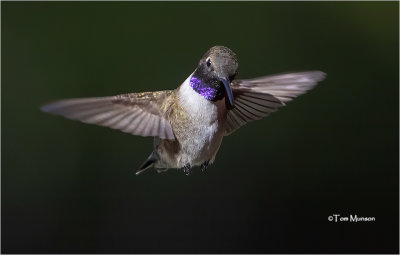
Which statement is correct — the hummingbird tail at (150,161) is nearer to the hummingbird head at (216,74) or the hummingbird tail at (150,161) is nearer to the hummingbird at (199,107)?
the hummingbird at (199,107)

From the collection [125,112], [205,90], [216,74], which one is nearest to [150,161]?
[125,112]

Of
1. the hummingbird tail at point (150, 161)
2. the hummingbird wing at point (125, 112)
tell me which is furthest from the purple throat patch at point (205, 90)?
the hummingbird tail at point (150, 161)

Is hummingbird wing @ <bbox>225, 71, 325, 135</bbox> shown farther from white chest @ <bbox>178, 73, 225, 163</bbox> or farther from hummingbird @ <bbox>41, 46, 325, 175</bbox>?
white chest @ <bbox>178, 73, 225, 163</bbox>

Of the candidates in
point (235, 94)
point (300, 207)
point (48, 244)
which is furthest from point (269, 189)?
point (235, 94)

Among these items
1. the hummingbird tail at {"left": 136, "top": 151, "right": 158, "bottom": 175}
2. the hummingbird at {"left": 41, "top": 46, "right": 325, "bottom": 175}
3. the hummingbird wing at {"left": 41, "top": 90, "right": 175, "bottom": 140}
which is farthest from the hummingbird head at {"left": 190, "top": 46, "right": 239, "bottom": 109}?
the hummingbird tail at {"left": 136, "top": 151, "right": 158, "bottom": 175}

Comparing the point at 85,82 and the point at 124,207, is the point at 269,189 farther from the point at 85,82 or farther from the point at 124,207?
the point at 85,82

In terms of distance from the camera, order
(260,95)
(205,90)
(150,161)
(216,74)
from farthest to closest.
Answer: (150,161) < (260,95) < (205,90) < (216,74)

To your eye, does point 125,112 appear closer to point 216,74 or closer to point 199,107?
point 199,107

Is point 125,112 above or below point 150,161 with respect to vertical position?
above
